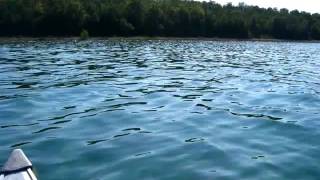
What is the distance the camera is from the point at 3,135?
10.4 m

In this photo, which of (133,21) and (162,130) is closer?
(162,130)

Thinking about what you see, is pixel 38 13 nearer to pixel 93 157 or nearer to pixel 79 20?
pixel 79 20

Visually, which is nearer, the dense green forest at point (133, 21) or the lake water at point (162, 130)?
the lake water at point (162, 130)

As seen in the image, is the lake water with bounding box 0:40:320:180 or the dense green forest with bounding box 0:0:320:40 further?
the dense green forest with bounding box 0:0:320:40

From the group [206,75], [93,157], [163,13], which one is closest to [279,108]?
[93,157]

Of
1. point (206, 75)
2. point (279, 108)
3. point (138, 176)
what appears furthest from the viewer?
point (206, 75)

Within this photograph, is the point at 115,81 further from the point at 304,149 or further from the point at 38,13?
the point at 38,13

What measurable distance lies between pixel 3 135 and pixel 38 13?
98.2 meters

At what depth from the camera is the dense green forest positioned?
10125 cm

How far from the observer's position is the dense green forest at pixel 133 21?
10125cm

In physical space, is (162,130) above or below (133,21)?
below

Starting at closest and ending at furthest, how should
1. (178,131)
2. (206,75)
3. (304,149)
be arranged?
(304,149), (178,131), (206,75)

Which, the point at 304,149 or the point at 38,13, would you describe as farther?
the point at 38,13

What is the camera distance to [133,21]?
4808 inches
